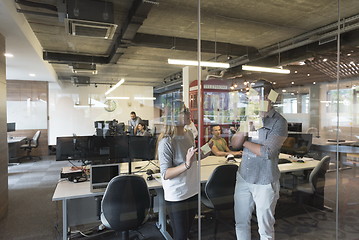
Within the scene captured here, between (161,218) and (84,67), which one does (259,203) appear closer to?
(161,218)

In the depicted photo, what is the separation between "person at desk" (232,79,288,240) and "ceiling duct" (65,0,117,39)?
2740 millimetres

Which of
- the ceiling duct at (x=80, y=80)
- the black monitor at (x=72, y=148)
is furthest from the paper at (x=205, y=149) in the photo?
the ceiling duct at (x=80, y=80)

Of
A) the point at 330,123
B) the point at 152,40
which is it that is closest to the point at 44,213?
the point at 152,40

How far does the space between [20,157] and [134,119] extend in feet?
11.4

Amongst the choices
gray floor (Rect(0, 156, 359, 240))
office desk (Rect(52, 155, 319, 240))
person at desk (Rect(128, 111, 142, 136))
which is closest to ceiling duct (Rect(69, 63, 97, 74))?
person at desk (Rect(128, 111, 142, 136))

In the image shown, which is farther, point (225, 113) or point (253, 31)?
point (253, 31)

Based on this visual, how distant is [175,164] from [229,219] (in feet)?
5.12

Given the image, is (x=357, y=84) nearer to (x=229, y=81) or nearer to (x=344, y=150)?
(x=344, y=150)

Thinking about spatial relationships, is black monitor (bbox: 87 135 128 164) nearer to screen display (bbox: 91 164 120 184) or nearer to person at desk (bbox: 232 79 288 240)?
screen display (bbox: 91 164 120 184)

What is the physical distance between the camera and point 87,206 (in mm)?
3072

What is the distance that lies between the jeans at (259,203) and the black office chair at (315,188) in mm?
1920

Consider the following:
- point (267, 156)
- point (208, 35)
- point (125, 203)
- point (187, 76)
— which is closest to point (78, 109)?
point (208, 35)

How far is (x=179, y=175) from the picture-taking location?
201 cm

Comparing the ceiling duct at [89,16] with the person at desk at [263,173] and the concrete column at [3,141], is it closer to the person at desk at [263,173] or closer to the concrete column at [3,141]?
the concrete column at [3,141]
